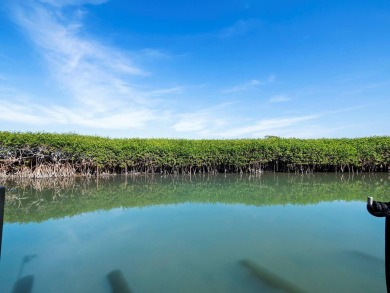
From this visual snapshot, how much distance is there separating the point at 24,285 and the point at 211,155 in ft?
47.9

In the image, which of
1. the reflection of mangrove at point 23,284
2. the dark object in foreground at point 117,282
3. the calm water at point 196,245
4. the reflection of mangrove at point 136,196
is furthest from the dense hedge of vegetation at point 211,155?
the dark object in foreground at point 117,282

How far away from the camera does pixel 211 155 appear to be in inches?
701

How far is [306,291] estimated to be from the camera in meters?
3.34

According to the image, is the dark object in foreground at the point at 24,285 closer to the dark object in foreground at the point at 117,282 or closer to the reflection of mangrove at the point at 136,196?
the dark object in foreground at the point at 117,282

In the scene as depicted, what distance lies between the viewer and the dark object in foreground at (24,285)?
3431 millimetres

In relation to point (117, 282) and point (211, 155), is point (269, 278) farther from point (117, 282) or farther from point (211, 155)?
point (211, 155)

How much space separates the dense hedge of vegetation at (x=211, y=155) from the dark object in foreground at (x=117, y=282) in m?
12.8

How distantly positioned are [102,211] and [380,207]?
700cm

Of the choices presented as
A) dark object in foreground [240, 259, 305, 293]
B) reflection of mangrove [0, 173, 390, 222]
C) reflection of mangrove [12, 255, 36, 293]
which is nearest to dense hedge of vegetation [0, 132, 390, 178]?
reflection of mangrove [0, 173, 390, 222]

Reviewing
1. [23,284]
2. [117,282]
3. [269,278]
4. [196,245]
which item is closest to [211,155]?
[196,245]

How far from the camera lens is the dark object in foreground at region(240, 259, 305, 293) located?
3.42m

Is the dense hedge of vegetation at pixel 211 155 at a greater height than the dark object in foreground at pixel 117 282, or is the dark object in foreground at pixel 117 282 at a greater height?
the dense hedge of vegetation at pixel 211 155

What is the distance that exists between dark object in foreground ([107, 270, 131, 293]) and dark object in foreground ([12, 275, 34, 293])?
0.93m

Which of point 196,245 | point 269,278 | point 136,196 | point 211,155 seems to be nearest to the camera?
point 269,278
